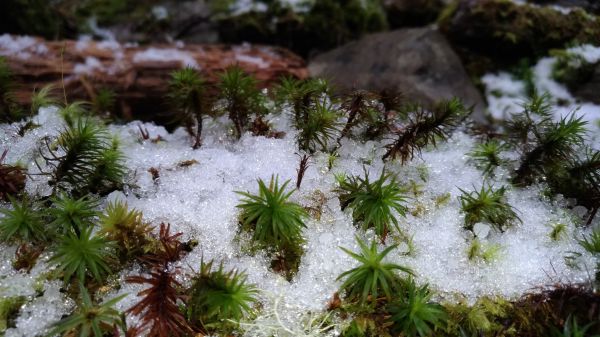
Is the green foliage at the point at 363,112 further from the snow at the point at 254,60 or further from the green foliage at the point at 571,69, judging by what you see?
the green foliage at the point at 571,69

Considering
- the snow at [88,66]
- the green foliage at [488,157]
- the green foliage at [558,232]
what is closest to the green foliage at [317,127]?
the green foliage at [488,157]

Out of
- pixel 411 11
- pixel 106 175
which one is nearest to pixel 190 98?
pixel 106 175

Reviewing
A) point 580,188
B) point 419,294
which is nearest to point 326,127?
point 419,294

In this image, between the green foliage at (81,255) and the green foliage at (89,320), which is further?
the green foliage at (81,255)

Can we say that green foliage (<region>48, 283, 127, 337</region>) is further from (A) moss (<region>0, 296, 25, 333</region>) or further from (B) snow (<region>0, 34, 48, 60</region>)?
(B) snow (<region>0, 34, 48, 60</region>)

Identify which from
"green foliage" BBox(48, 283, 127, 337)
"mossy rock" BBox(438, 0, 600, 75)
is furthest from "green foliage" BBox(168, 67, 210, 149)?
"mossy rock" BBox(438, 0, 600, 75)
